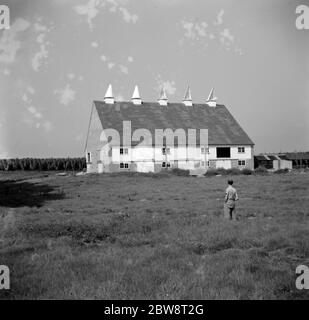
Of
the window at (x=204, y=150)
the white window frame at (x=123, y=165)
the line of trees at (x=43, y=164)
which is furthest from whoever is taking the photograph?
the line of trees at (x=43, y=164)

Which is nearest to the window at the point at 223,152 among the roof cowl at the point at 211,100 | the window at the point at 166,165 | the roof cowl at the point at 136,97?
the window at the point at 166,165

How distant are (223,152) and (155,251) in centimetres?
4012

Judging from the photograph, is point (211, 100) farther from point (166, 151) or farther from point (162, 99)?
point (166, 151)

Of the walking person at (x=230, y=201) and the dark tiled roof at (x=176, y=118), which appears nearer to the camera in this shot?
the walking person at (x=230, y=201)

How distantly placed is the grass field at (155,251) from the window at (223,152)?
29805 millimetres

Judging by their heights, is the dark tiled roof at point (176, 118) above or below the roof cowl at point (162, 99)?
below

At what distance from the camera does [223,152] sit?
49125mm

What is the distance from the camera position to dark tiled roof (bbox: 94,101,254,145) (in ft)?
155

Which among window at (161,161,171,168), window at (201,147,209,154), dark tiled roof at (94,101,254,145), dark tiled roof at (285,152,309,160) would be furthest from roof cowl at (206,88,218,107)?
dark tiled roof at (285,152,309,160)

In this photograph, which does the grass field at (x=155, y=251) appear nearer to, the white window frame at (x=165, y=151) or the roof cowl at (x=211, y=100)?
the white window frame at (x=165, y=151)

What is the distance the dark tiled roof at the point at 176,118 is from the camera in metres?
47.2
